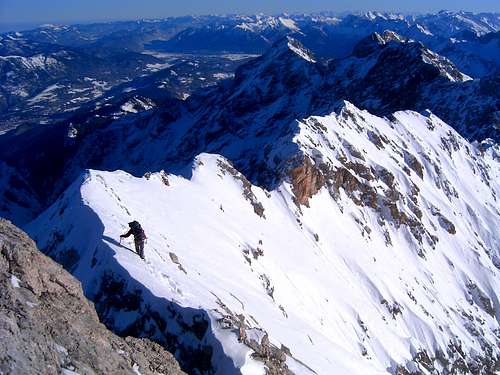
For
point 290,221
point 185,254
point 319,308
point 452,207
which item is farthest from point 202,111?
point 185,254

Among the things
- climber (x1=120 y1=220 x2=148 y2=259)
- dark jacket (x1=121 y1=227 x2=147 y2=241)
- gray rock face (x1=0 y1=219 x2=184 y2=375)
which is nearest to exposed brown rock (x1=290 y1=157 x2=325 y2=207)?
climber (x1=120 y1=220 x2=148 y2=259)

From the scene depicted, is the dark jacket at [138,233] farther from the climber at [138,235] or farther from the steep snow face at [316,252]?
the steep snow face at [316,252]

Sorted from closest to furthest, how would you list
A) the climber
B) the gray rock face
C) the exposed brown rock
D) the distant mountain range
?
1. the gray rock face
2. the distant mountain range
3. the climber
4. the exposed brown rock

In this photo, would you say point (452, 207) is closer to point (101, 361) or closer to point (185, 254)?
point (185, 254)

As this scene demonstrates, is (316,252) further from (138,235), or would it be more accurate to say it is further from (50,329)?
(50,329)

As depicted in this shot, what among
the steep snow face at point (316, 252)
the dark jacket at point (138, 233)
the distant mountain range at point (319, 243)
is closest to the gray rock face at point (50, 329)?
the distant mountain range at point (319, 243)

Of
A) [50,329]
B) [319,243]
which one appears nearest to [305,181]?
[319,243]

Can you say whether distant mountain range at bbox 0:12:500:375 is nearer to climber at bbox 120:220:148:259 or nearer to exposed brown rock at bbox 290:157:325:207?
exposed brown rock at bbox 290:157:325:207
